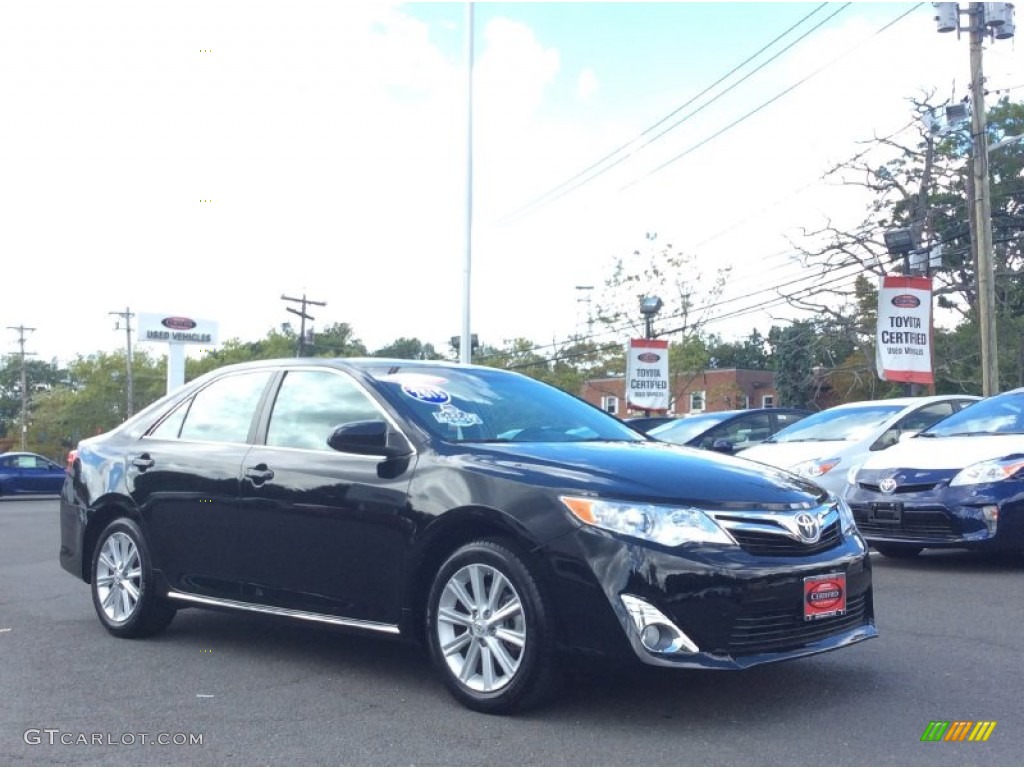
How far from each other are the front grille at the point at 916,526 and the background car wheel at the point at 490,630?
5.03 metres

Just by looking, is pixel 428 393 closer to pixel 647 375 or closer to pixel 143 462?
pixel 143 462

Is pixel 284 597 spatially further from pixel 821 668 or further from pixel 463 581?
pixel 821 668

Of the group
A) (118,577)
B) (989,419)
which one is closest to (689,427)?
(989,419)

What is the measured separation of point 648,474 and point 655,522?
1.00 feet

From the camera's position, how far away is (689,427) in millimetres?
14172

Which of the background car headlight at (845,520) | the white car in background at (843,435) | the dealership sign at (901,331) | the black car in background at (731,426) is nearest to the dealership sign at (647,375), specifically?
the dealership sign at (901,331)

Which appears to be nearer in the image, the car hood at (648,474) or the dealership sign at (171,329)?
the car hood at (648,474)

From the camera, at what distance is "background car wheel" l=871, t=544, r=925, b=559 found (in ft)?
31.3

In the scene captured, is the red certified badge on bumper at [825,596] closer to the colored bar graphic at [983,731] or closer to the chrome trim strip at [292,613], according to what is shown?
the colored bar graphic at [983,731]

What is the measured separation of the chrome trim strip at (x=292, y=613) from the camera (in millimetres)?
5325

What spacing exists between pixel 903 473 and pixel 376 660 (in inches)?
200

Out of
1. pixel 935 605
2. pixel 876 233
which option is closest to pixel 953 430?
pixel 935 605

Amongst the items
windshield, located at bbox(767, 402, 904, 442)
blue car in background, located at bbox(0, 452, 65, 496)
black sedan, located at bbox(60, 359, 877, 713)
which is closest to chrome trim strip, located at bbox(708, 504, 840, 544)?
black sedan, located at bbox(60, 359, 877, 713)

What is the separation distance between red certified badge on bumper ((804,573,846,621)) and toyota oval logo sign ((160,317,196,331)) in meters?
37.3
